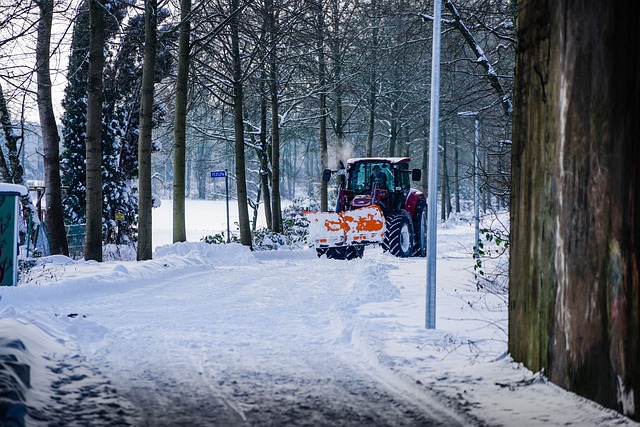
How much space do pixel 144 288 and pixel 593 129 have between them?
8.89 m

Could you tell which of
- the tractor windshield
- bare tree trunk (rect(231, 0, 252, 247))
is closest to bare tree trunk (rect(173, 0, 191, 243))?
bare tree trunk (rect(231, 0, 252, 247))

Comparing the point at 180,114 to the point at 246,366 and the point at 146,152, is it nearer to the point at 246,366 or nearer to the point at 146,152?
the point at 146,152

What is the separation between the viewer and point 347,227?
17.7 m

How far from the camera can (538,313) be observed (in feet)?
17.4

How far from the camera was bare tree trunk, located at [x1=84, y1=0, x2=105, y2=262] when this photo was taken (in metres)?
14.7

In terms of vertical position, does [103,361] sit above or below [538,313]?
below

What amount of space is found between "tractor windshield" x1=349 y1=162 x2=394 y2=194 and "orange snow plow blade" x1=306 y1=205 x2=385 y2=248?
1.65 m

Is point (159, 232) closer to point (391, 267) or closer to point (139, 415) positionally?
point (391, 267)

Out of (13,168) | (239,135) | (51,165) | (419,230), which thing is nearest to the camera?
(51,165)

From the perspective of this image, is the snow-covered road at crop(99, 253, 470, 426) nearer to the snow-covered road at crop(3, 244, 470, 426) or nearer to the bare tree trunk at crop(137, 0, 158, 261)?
the snow-covered road at crop(3, 244, 470, 426)

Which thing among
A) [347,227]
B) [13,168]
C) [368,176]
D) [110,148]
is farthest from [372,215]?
[110,148]

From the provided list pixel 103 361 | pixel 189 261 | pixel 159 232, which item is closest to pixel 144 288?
pixel 189 261

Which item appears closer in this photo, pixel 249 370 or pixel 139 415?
pixel 139 415

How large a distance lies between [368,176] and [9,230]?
442 inches
